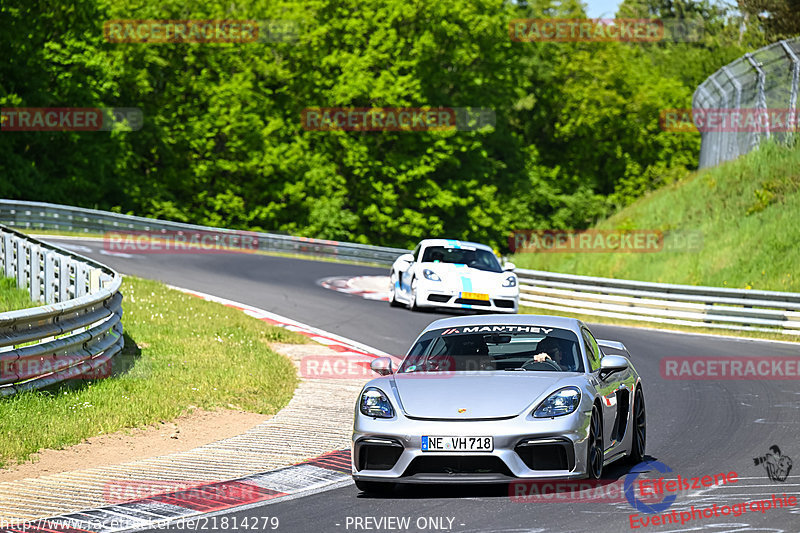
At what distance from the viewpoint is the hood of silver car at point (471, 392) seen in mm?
7938

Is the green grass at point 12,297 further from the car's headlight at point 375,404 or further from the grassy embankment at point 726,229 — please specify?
the grassy embankment at point 726,229

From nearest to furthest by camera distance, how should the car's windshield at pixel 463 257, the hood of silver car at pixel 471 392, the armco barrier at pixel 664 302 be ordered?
1. the hood of silver car at pixel 471 392
2. the armco barrier at pixel 664 302
3. the car's windshield at pixel 463 257

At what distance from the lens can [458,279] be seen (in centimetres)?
2253

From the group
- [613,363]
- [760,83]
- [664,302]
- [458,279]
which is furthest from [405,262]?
[613,363]

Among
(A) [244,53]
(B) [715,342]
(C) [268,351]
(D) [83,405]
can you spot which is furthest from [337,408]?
(A) [244,53]

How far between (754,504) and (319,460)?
3.67 meters

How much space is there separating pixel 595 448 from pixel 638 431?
1.57 metres

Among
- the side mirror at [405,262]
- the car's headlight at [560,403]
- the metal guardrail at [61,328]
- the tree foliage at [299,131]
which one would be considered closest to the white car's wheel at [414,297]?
the side mirror at [405,262]

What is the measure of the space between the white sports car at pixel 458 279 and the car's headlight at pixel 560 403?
14.2m

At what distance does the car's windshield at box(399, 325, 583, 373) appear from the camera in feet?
29.5

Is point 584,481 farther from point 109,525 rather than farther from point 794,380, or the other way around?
point 794,380

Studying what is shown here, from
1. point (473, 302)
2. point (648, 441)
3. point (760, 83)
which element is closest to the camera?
point (648, 441)

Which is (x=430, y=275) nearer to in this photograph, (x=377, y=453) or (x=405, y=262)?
(x=405, y=262)

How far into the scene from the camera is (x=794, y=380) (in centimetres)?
1582
